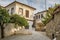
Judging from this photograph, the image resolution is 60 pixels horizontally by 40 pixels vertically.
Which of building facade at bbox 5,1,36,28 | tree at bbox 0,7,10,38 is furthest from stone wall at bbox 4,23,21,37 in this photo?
building facade at bbox 5,1,36,28

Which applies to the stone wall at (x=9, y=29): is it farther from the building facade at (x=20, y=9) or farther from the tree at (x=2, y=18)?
the building facade at (x=20, y=9)

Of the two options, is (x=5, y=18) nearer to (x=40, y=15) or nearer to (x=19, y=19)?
(x=19, y=19)

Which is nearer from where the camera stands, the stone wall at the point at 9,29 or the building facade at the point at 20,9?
the stone wall at the point at 9,29

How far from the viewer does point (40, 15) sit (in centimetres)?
4031

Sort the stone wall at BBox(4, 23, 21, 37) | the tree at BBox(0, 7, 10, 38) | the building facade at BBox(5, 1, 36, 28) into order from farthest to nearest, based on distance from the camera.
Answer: the building facade at BBox(5, 1, 36, 28)
the stone wall at BBox(4, 23, 21, 37)
the tree at BBox(0, 7, 10, 38)

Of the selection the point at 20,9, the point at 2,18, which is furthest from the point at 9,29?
the point at 20,9

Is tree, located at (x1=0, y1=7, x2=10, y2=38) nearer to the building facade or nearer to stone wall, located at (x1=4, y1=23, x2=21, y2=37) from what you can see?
stone wall, located at (x1=4, y1=23, x2=21, y2=37)

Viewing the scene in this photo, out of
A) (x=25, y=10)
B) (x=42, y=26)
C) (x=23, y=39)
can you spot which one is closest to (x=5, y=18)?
(x=23, y=39)

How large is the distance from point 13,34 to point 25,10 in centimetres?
1428

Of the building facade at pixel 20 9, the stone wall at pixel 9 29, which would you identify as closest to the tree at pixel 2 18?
the stone wall at pixel 9 29

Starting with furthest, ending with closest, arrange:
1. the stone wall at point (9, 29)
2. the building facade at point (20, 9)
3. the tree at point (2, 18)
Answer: the building facade at point (20, 9)
the stone wall at point (9, 29)
the tree at point (2, 18)

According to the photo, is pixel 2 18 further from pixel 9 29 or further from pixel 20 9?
pixel 20 9

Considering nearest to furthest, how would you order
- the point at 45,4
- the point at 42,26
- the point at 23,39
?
the point at 23,39, the point at 42,26, the point at 45,4

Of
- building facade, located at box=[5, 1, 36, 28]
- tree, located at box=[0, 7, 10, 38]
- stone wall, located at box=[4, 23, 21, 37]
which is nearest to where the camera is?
tree, located at box=[0, 7, 10, 38]
